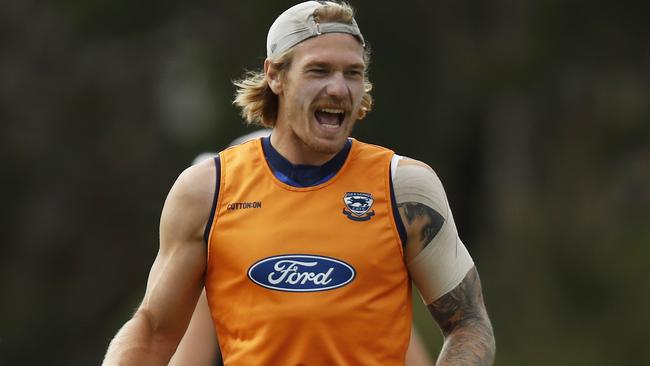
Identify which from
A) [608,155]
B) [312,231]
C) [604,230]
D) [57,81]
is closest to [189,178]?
[312,231]

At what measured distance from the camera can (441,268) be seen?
19.7ft

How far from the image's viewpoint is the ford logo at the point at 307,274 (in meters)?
5.84

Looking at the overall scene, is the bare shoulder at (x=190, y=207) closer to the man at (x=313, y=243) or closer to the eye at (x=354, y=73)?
the man at (x=313, y=243)

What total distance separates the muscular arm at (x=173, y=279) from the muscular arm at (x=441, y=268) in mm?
735

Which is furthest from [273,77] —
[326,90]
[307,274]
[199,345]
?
[199,345]

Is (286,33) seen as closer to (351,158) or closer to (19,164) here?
(351,158)

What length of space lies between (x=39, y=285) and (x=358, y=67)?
63.5 feet

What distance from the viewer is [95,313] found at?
24.4m

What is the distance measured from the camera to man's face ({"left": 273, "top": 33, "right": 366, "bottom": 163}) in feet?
19.6

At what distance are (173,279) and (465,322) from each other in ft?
3.55

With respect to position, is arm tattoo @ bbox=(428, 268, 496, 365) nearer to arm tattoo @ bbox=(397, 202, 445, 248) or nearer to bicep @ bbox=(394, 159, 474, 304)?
bicep @ bbox=(394, 159, 474, 304)

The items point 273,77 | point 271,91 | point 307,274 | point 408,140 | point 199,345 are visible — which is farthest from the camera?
point 408,140

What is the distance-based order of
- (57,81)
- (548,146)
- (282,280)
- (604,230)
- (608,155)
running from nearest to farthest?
(282,280) < (604,230) < (608,155) < (548,146) < (57,81)

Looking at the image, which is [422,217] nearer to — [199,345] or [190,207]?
[190,207]
